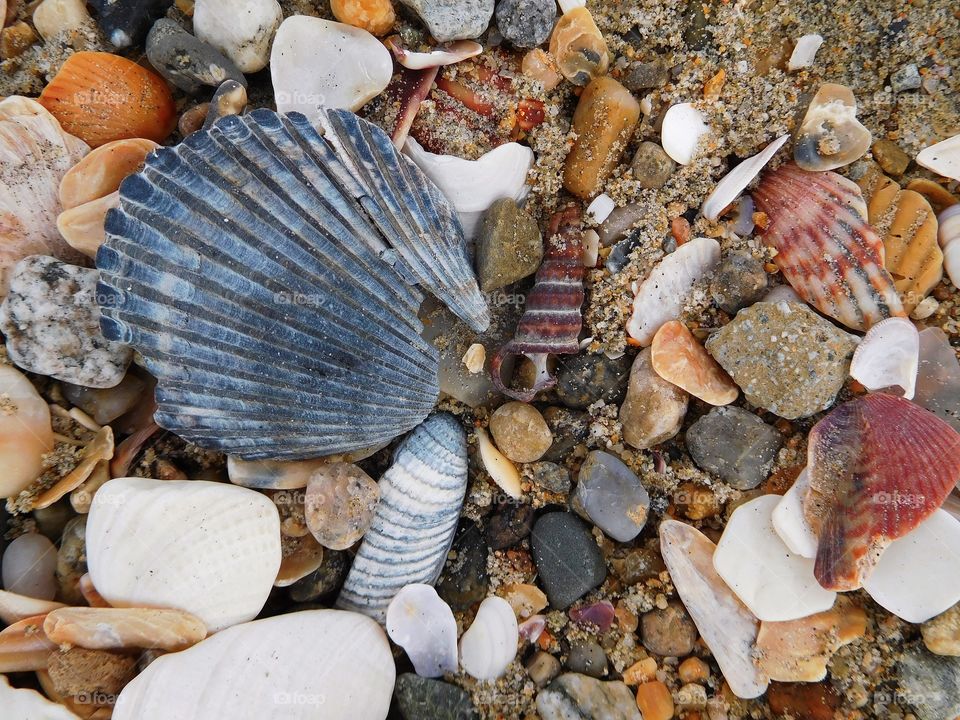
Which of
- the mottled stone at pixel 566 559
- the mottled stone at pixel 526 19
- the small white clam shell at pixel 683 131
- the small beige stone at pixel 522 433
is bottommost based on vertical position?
the mottled stone at pixel 566 559

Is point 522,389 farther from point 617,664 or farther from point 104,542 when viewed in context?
point 104,542

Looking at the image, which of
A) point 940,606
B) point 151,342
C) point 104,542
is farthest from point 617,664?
point 151,342

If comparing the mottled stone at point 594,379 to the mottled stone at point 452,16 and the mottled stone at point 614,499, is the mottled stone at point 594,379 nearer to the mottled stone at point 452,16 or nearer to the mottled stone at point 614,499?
the mottled stone at point 614,499

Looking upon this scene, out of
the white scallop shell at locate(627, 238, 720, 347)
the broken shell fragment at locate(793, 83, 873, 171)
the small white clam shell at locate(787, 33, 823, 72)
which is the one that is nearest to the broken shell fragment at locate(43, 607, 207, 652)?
the white scallop shell at locate(627, 238, 720, 347)

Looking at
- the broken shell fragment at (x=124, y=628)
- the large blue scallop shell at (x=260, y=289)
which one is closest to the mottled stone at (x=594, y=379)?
the large blue scallop shell at (x=260, y=289)

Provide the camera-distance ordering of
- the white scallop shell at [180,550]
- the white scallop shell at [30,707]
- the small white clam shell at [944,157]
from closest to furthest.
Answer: the white scallop shell at [30,707], the white scallop shell at [180,550], the small white clam shell at [944,157]

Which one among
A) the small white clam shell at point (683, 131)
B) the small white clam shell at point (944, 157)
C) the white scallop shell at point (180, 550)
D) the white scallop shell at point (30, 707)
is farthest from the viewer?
the small white clam shell at point (683, 131)
